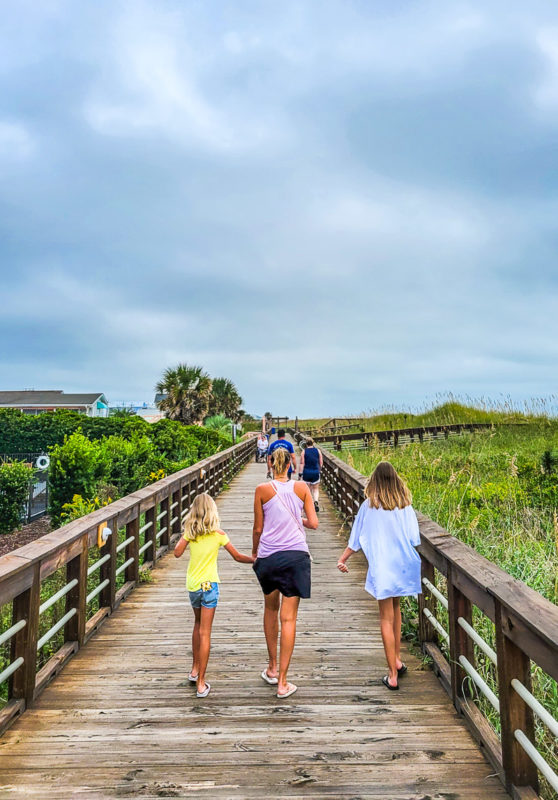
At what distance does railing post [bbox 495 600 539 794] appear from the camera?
2.47m

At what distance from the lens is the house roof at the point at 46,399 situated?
5966 cm

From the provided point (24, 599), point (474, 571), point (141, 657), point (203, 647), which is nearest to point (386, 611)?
point (474, 571)

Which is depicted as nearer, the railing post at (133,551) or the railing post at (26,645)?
the railing post at (26,645)

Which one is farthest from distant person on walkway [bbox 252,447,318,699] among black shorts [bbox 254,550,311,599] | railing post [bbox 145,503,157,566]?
railing post [bbox 145,503,157,566]

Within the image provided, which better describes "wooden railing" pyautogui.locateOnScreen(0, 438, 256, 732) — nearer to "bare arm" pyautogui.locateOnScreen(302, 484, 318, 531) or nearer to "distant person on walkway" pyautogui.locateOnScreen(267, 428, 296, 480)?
"distant person on walkway" pyautogui.locateOnScreen(267, 428, 296, 480)

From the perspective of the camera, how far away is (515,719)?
2494 mm

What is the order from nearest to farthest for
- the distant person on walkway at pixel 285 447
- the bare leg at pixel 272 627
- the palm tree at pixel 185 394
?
the bare leg at pixel 272 627
the distant person on walkway at pixel 285 447
the palm tree at pixel 185 394

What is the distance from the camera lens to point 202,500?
379 cm

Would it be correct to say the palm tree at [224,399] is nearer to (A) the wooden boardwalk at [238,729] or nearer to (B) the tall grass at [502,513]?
(B) the tall grass at [502,513]

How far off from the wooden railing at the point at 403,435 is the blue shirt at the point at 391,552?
61.2 feet

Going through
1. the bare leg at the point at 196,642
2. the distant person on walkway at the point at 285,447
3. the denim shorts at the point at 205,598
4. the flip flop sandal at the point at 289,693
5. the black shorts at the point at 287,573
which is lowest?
the flip flop sandal at the point at 289,693

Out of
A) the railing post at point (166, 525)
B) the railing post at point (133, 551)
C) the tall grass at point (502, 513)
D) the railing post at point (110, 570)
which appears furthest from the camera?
the railing post at point (166, 525)

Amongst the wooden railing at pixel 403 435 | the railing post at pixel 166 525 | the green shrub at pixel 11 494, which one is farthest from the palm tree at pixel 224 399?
the railing post at pixel 166 525

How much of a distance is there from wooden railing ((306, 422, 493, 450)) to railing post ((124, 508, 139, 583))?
16765mm
